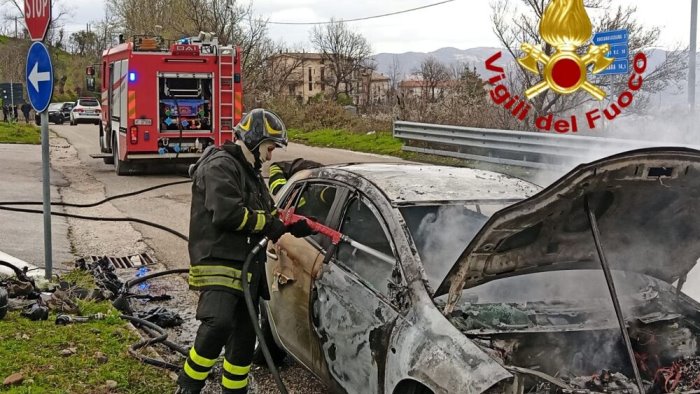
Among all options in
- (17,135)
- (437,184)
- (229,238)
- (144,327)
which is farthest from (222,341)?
(17,135)

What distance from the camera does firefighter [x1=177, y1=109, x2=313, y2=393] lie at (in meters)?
4.02

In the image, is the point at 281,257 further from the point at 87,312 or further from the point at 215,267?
the point at 87,312

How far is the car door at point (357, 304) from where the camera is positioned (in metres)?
3.59

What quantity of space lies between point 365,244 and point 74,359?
218cm

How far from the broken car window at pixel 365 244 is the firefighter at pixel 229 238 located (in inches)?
9.7

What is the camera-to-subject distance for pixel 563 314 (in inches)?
143

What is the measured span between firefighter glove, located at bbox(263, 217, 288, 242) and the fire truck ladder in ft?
38.8

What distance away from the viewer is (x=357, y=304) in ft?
12.5

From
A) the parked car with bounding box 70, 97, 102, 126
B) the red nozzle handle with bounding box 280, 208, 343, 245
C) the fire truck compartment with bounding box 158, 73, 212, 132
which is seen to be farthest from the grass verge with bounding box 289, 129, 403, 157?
the parked car with bounding box 70, 97, 102, 126

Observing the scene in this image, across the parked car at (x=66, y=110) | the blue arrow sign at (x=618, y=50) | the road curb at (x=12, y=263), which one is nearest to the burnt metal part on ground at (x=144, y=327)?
the road curb at (x=12, y=263)

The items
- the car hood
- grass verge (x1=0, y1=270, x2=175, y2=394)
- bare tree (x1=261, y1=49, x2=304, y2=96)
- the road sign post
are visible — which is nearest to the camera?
the car hood

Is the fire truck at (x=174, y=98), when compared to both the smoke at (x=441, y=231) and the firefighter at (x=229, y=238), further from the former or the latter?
the smoke at (x=441, y=231)

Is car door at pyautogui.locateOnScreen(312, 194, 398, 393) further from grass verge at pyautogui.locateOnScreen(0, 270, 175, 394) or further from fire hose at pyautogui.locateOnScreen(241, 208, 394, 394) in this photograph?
grass verge at pyautogui.locateOnScreen(0, 270, 175, 394)

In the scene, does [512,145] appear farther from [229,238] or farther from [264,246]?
[229,238]
